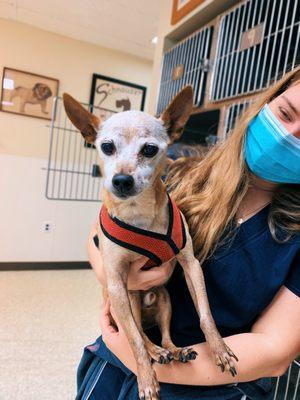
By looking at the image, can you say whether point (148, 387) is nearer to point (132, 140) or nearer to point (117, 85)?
point (132, 140)

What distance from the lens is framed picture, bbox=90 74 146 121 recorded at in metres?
3.34

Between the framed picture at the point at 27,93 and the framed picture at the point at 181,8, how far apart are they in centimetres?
167

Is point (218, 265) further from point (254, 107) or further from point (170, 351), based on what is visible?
point (254, 107)

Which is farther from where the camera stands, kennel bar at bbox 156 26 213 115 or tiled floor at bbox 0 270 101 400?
tiled floor at bbox 0 270 101 400

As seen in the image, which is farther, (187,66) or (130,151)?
(187,66)

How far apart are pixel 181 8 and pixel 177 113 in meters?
1.27

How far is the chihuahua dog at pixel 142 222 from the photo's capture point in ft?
2.22

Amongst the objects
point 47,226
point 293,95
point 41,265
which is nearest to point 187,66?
point 293,95

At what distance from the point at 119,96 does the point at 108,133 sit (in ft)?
9.48

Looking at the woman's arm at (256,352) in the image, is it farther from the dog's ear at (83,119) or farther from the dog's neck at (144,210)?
the dog's ear at (83,119)

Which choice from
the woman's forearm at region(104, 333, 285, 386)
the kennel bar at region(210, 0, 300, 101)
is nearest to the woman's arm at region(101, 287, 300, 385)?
the woman's forearm at region(104, 333, 285, 386)

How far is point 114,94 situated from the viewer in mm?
3428

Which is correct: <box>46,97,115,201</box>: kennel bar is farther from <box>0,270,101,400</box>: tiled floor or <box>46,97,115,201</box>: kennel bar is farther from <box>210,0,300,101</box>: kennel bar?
<box>210,0,300,101</box>: kennel bar

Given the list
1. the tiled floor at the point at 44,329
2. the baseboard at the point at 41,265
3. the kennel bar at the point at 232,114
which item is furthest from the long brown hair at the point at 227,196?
the baseboard at the point at 41,265
